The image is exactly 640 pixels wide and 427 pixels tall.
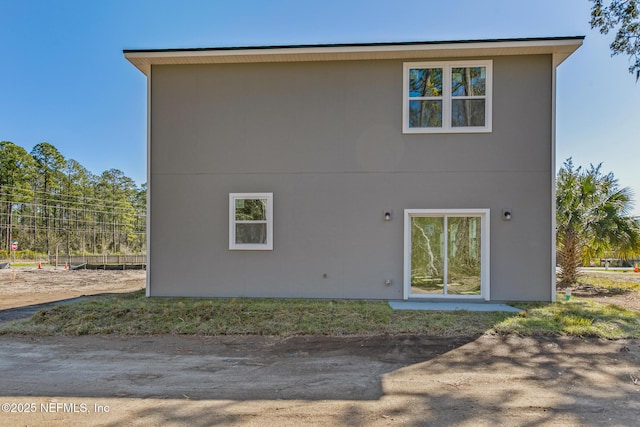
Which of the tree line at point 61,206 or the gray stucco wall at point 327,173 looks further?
the tree line at point 61,206

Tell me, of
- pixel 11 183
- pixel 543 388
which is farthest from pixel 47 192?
pixel 543 388

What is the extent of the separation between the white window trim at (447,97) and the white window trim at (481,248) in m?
1.91

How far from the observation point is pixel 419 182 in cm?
877

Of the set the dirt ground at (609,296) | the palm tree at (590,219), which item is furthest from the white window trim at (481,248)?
the palm tree at (590,219)

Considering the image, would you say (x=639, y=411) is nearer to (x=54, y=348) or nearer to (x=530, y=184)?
(x=530, y=184)

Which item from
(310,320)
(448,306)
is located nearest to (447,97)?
(448,306)

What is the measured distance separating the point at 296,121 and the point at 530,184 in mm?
5750

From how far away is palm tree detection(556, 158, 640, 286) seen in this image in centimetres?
1027

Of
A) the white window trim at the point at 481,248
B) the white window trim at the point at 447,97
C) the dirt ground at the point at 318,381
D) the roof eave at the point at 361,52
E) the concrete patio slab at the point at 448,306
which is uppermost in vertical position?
the roof eave at the point at 361,52

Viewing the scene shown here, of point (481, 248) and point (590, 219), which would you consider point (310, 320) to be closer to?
point (481, 248)

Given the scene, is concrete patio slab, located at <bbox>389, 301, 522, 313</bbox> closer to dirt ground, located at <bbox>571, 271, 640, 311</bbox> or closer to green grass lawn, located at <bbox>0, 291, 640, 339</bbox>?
green grass lawn, located at <bbox>0, 291, 640, 339</bbox>

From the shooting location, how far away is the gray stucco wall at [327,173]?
28.2 ft

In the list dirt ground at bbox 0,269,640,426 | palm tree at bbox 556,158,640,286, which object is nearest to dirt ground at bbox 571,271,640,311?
palm tree at bbox 556,158,640,286

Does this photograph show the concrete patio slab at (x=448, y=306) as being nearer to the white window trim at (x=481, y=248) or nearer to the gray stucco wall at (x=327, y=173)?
the white window trim at (x=481, y=248)
